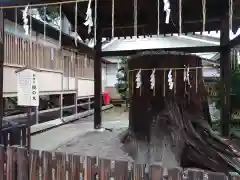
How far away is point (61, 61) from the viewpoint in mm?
8266

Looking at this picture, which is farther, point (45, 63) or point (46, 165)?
point (45, 63)

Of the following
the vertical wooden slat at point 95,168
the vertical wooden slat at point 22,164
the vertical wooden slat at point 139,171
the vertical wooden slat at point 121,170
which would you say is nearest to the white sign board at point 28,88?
the vertical wooden slat at point 22,164

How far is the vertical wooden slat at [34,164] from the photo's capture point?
242 centimetres

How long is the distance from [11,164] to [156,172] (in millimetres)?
1713

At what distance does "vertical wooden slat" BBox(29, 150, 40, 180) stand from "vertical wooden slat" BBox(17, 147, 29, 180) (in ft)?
0.24

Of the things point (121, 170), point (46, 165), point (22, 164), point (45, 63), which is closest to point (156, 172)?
point (121, 170)

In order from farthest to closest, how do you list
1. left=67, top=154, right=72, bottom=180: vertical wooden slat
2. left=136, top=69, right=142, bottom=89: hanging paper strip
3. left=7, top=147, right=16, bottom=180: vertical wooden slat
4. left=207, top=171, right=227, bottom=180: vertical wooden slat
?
left=136, top=69, right=142, bottom=89: hanging paper strip < left=7, top=147, right=16, bottom=180: vertical wooden slat < left=67, top=154, right=72, bottom=180: vertical wooden slat < left=207, top=171, right=227, bottom=180: vertical wooden slat

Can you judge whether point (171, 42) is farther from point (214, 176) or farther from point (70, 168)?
point (214, 176)

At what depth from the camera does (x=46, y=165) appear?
7.82 ft

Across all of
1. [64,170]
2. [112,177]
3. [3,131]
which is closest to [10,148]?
[3,131]

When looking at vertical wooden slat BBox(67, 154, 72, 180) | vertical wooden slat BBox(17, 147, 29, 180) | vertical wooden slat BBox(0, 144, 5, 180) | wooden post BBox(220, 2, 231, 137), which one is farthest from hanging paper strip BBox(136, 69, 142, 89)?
wooden post BBox(220, 2, 231, 137)

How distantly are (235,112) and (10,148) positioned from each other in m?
5.98

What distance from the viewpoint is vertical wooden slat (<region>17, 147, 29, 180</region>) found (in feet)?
8.14

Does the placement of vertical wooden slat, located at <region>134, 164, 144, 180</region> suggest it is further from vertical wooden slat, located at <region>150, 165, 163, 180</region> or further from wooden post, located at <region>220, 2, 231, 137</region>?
wooden post, located at <region>220, 2, 231, 137</region>
